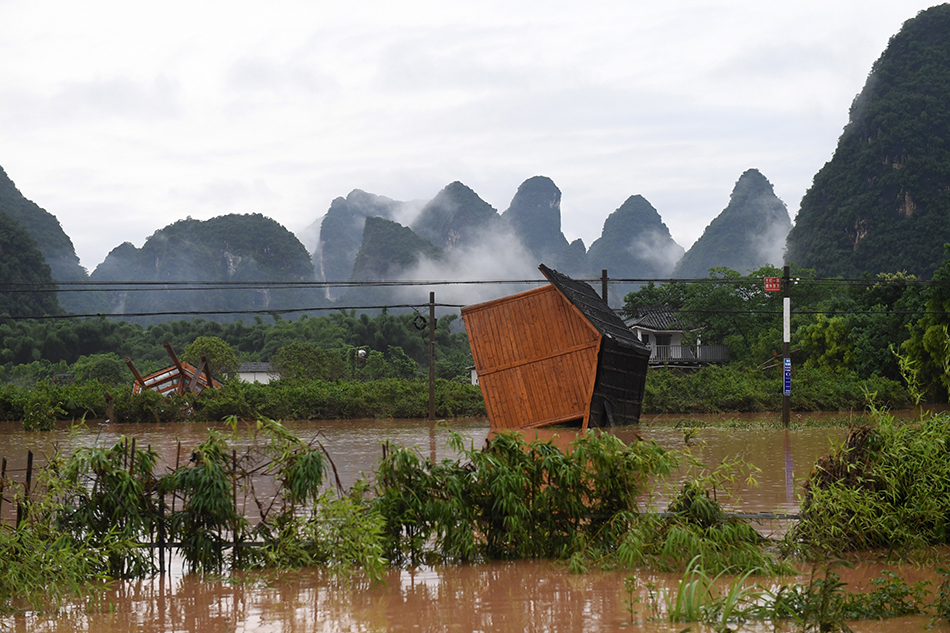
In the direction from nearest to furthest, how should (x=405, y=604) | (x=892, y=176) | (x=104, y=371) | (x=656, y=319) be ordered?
1. (x=405, y=604)
2. (x=104, y=371)
3. (x=656, y=319)
4. (x=892, y=176)

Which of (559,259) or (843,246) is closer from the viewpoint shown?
(843,246)

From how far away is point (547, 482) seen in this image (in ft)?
20.8

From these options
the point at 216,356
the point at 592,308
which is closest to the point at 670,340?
the point at 216,356

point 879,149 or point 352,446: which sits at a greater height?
point 879,149

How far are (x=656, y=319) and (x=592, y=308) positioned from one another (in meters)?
31.1

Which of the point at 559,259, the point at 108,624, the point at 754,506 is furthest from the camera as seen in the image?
the point at 559,259

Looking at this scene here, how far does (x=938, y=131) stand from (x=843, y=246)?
494 inches

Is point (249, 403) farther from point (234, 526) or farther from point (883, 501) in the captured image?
point (883, 501)

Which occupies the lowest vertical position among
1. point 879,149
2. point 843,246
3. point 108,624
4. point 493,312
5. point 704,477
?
point 108,624

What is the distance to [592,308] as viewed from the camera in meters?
18.4

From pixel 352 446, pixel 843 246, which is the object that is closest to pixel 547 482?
pixel 352 446

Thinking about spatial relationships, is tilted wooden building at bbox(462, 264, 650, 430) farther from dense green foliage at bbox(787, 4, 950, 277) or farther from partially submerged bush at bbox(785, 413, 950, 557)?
dense green foliage at bbox(787, 4, 950, 277)

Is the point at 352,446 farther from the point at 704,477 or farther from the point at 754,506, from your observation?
the point at 704,477

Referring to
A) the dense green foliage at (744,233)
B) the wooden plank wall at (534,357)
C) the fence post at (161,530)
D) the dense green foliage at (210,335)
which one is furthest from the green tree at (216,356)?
the dense green foliage at (744,233)
